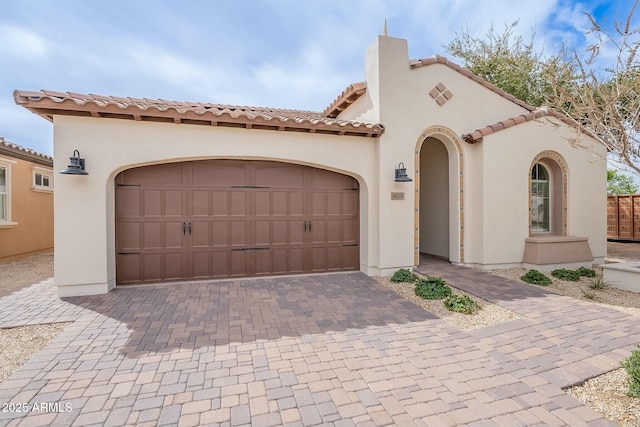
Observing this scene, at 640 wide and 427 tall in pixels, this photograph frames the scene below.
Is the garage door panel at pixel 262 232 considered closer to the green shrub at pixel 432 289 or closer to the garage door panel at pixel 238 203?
the garage door panel at pixel 238 203

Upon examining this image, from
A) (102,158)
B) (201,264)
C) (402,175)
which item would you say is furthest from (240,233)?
(402,175)

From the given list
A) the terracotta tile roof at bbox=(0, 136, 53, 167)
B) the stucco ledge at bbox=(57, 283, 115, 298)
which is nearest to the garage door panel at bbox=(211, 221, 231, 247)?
the stucco ledge at bbox=(57, 283, 115, 298)

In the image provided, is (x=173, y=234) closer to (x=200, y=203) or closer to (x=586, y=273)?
(x=200, y=203)

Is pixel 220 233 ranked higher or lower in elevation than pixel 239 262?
higher

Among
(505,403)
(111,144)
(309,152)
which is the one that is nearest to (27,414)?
(505,403)

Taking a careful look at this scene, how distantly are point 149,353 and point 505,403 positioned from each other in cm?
423

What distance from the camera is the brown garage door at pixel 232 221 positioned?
23.3 feet

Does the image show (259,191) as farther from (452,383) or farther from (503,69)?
(503,69)

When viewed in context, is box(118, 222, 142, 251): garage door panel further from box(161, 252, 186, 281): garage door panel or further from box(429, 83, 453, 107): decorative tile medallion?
box(429, 83, 453, 107): decorative tile medallion

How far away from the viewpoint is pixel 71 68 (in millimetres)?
10305

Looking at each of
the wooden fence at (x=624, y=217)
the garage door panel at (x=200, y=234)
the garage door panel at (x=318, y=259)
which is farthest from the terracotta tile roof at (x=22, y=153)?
the wooden fence at (x=624, y=217)

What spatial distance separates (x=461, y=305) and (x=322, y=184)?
4509 millimetres

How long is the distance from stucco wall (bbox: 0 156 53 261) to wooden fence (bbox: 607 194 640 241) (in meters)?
27.0

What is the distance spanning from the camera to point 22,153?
10.8m
